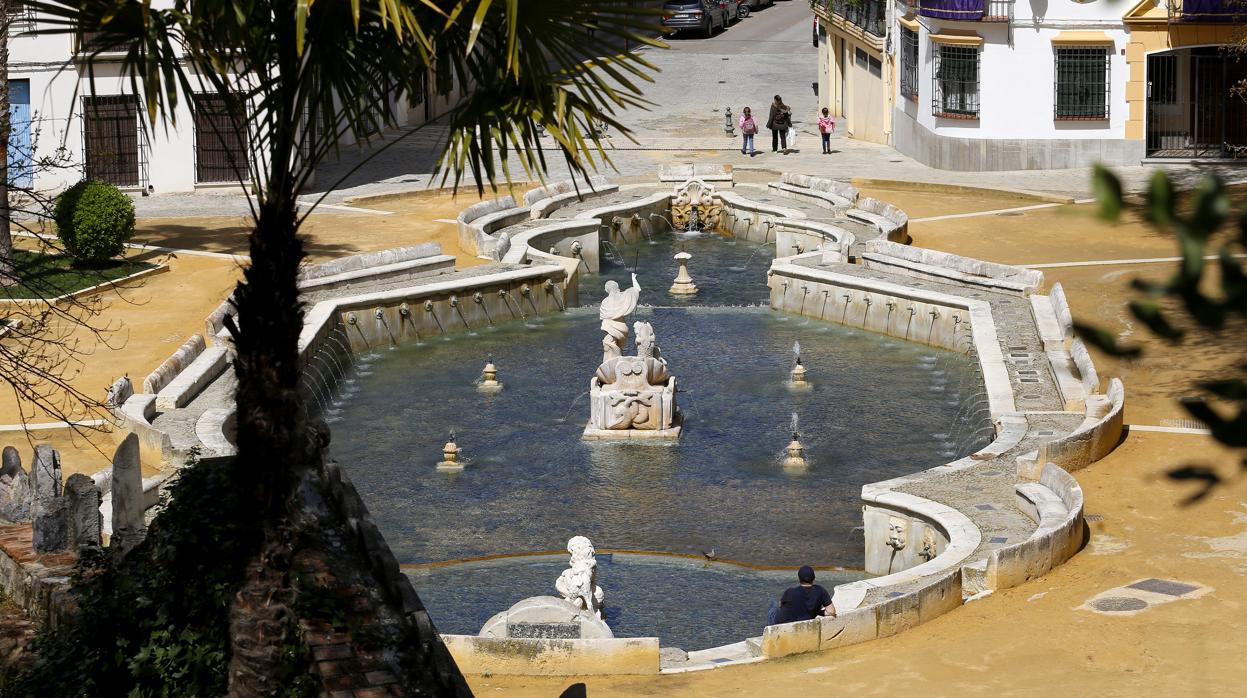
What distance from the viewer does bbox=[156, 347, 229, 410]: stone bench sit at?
22609 mm

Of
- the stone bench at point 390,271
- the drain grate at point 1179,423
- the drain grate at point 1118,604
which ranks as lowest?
the drain grate at point 1118,604

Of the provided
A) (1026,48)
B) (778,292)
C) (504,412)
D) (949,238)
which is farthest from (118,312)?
(1026,48)

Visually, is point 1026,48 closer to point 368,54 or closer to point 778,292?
point 778,292

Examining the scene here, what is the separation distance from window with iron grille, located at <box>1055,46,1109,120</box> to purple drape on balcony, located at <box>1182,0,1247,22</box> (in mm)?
2099

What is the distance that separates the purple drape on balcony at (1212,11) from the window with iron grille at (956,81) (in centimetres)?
474

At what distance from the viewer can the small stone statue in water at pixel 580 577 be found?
16.7 metres

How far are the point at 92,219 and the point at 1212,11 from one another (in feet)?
78.4

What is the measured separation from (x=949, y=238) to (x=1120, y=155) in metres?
8.30

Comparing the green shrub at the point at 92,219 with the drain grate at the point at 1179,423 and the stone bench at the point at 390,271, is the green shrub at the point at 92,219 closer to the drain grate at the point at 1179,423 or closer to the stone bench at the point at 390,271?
the stone bench at the point at 390,271

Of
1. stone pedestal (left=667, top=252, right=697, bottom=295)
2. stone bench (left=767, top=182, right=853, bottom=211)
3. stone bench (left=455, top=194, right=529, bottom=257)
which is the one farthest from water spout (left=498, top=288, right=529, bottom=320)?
stone bench (left=767, top=182, right=853, bottom=211)

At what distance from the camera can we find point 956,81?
4162cm

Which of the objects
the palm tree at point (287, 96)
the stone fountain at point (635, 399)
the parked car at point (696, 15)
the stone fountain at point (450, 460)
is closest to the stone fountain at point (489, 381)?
the stone fountain at point (635, 399)

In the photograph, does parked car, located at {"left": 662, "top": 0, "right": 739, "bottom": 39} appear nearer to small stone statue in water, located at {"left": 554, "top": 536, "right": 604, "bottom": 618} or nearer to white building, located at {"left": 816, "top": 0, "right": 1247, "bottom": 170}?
white building, located at {"left": 816, "top": 0, "right": 1247, "bottom": 170}

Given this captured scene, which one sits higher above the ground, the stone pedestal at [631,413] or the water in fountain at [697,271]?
the water in fountain at [697,271]
